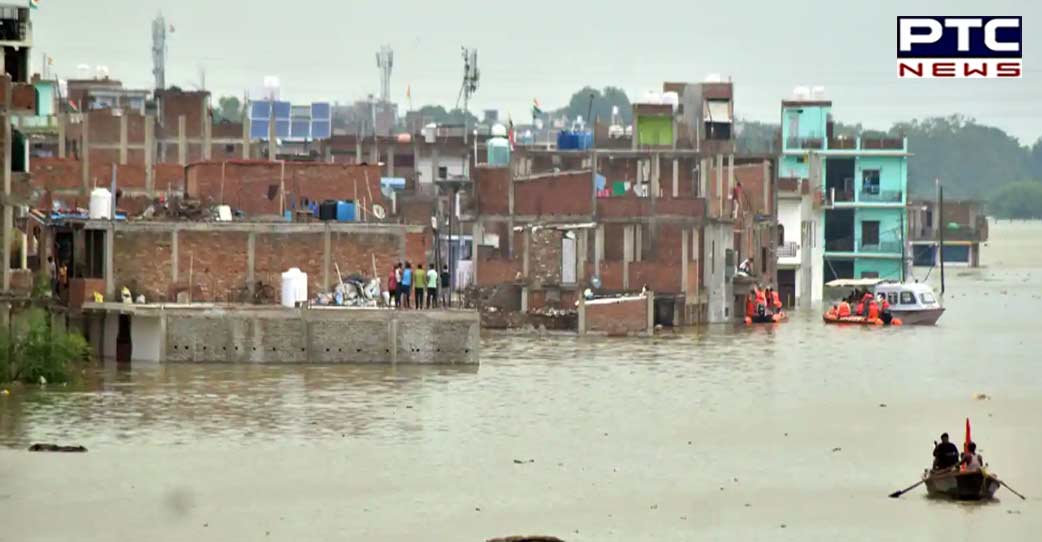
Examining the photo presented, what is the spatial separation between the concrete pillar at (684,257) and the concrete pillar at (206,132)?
74.8ft

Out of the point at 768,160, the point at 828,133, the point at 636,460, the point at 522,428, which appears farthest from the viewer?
the point at 828,133

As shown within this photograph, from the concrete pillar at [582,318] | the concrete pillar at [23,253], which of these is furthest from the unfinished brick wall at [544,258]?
the concrete pillar at [23,253]

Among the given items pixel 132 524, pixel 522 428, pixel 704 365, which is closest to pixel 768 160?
pixel 704 365

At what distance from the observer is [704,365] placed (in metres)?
58.8

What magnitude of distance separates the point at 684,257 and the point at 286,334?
79.7ft

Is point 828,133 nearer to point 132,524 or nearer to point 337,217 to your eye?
point 337,217

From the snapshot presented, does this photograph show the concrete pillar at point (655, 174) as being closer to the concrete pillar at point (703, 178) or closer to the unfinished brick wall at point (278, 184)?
the concrete pillar at point (703, 178)

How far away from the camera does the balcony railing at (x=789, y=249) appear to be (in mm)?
94812

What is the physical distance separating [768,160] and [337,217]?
34.5m

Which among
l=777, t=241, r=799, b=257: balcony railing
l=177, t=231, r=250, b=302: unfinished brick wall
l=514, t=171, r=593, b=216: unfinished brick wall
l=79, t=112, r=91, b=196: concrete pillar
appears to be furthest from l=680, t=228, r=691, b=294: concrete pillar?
l=177, t=231, r=250, b=302: unfinished brick wall

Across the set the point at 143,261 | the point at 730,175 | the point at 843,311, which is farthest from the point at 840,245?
the point at 143,261

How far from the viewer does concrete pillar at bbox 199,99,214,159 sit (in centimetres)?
9119

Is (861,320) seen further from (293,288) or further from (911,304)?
(293,288)

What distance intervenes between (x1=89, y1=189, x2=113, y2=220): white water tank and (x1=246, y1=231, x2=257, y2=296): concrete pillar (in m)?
3.48
